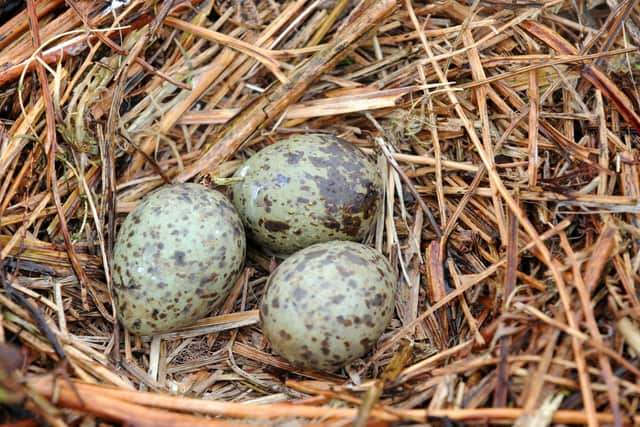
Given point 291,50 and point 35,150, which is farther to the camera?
point 291,50

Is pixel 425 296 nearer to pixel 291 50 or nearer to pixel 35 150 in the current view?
pixel 291 50

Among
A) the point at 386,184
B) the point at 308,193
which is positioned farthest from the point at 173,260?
the point at 386,184

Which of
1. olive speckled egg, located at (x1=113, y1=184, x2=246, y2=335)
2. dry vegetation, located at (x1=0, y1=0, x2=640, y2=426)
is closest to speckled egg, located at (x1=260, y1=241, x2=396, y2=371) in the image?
dry vegetation, located at (x1=0, y1=0, x2=640, y2=426)

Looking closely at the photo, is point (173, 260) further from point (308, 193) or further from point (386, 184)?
point (386, 184)

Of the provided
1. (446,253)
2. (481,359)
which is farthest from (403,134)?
(481,359)

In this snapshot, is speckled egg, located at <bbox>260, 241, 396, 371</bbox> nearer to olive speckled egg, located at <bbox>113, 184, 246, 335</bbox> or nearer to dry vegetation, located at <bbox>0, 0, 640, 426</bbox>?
A: dry vegetation, located at <bbox>0, 0, 640, 426</bbox>

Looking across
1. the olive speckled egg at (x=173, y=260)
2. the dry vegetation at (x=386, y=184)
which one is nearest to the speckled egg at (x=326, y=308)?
the dry vegetation at (x=386, y=184)
